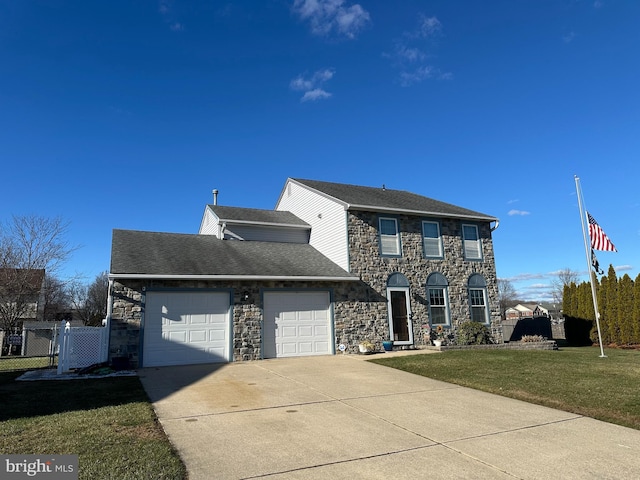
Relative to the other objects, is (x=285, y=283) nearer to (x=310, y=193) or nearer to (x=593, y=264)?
(x=310, y=193)

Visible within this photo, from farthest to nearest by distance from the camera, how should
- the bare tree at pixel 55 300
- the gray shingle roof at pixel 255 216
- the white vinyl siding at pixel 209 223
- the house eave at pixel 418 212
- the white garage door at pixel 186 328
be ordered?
1. the bare tree at pixel 55 300
2. the white vinyl siding at pixel 209 223
3. the gray shingle roof at pixel 255 216
4. the house eave at pixel 418 212
5. the white garage door at pixel 186 328

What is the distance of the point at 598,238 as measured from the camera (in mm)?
14078

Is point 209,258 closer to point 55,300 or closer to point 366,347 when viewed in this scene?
point 366,347

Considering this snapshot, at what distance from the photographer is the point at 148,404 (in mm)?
6922

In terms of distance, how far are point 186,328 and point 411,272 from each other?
872 cm

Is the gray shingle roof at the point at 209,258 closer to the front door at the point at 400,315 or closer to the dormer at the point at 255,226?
the dormer at the point at 255,226

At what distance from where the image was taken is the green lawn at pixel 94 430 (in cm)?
406

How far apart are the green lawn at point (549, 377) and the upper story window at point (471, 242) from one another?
17.2ft

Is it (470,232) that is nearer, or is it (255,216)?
(470,232)

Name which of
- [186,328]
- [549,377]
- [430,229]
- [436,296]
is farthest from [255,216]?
[549,377]

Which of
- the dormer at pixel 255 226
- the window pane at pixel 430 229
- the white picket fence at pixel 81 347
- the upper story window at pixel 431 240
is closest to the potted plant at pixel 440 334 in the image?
the upper story window at pixel 431 240

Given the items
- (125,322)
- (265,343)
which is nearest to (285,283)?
(265,343)

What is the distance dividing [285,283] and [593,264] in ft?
34.8

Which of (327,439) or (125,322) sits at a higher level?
(125,322)
